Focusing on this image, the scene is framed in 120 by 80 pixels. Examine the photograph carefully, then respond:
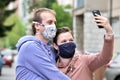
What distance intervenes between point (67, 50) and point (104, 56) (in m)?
0.31

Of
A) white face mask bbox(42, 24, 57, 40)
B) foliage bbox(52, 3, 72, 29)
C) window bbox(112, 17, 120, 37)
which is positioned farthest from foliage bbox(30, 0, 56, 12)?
white face mask bbox(42, 24, 57, 40)

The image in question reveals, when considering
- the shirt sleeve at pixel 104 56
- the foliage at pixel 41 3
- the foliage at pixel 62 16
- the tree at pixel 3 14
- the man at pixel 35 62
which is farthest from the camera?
the foliage at pixel 41 3

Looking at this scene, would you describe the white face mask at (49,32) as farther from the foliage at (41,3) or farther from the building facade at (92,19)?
the foliage at (41,3)

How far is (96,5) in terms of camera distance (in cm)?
3819

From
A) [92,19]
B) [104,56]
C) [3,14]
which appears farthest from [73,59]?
[3,14]

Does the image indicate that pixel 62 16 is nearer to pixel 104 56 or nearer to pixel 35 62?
pixel 104 56

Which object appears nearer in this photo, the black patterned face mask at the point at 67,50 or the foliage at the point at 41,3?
the black patterned face mask at the point at 67,50

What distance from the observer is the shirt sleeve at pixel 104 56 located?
4208mm

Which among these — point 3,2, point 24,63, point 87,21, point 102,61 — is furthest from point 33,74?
point 3,2

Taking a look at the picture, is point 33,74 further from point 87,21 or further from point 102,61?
point 87,21

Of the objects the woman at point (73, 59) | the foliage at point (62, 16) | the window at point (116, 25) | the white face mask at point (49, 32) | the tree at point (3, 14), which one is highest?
the white face mask at point (49, 32)

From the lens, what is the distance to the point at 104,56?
433 cm

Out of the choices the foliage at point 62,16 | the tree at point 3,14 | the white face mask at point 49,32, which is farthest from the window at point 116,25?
the white face mask at point 49,32

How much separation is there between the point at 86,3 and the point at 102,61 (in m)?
33.8
